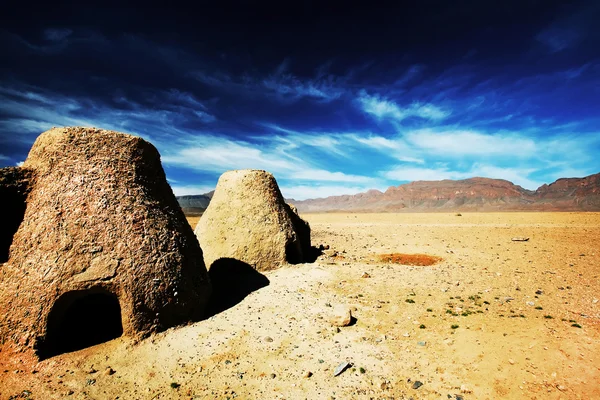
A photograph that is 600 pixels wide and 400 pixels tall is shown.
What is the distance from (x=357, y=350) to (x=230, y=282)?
177 inches

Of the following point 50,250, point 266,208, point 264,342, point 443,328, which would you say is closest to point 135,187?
point 50,250

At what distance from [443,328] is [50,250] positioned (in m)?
7.92

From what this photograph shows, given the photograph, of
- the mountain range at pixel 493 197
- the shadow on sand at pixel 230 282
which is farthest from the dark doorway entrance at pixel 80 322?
the mountain range at pixel 493 197

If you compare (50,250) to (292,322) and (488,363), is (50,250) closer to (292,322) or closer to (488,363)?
(292,322)

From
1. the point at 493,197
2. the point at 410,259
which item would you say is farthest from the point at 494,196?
the point at 410,259

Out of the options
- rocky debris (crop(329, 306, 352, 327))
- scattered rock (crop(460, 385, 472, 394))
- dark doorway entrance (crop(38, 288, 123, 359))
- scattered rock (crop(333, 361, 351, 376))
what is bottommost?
A: scattered rock (crop(460, 385, 472, 394))

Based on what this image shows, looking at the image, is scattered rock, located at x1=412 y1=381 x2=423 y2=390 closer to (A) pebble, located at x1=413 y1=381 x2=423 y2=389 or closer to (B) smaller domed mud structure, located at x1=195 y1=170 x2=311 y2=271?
(A) pebble, located at x1=413 y1=381 x2=423 y2=389

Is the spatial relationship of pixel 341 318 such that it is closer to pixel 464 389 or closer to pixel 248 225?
pixel 464 389

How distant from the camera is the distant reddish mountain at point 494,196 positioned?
99750 mm

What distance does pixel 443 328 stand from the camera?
261 inches

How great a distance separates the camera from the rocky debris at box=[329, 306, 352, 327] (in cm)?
664

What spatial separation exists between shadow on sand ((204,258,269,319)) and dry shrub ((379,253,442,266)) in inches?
243

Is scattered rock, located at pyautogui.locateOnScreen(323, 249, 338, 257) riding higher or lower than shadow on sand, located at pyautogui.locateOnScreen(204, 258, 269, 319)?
higher

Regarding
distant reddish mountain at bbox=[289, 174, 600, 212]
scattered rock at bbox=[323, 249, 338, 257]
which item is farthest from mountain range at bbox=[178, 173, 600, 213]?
scattered rock at bbox=[323, 249, 338, 257]
